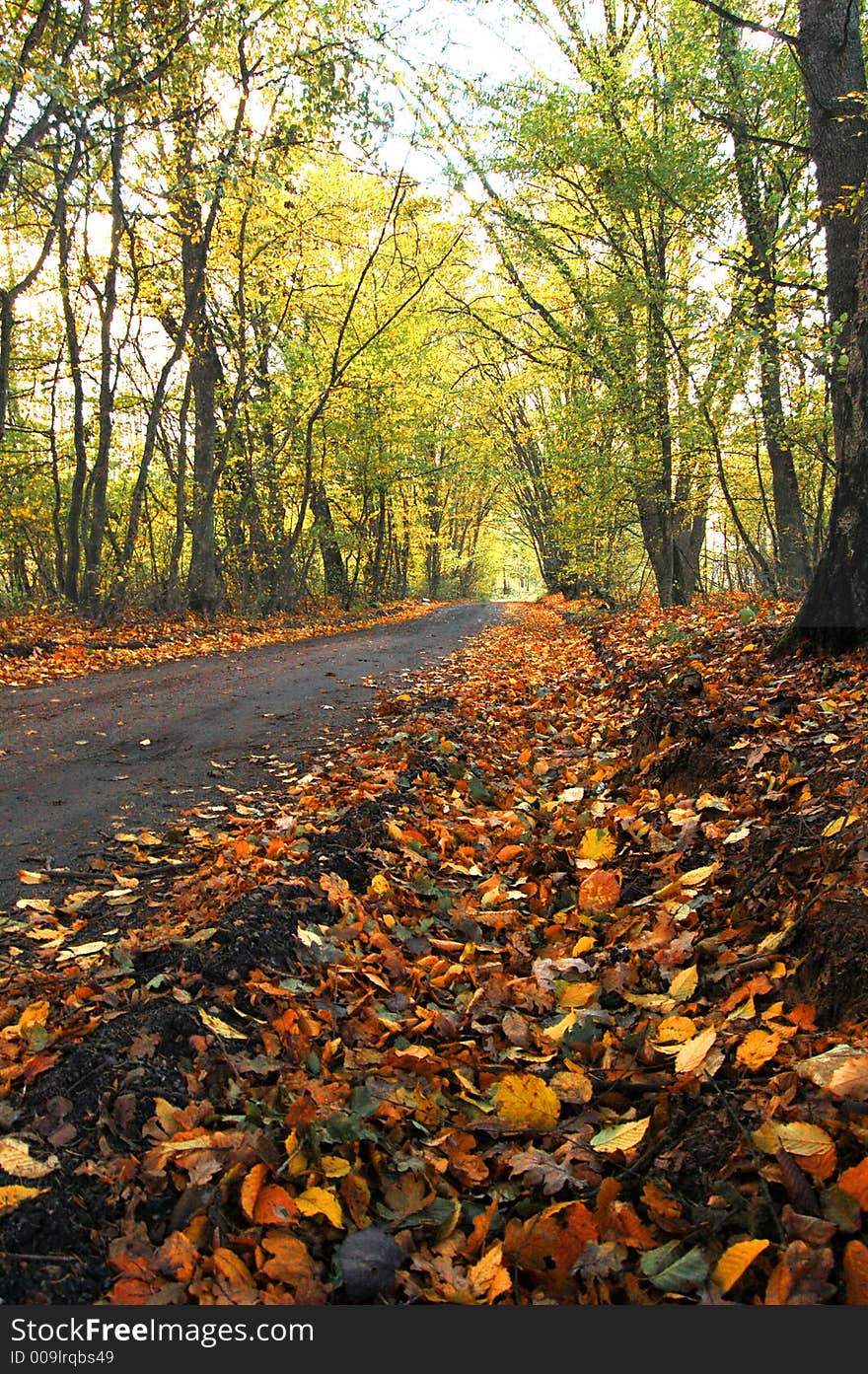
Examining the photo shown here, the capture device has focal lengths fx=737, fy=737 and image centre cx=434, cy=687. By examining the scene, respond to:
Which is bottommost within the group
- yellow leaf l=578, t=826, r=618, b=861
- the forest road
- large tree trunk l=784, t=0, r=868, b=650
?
yellow leaf l=578, t=826, r=618, b=861

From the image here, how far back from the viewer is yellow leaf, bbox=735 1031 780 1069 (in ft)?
6.48

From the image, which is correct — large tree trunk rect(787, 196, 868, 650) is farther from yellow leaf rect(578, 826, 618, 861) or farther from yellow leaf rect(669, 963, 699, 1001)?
yellow leaf rect(669, 963, 699, 1001)

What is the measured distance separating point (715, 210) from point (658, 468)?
132 inches

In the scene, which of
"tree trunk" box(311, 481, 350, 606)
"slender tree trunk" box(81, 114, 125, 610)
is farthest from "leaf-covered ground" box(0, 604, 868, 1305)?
"tree trunk" box(311, 481, 350, 606)

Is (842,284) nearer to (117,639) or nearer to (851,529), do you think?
(851,529)

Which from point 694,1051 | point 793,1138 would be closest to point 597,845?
point 694,1051

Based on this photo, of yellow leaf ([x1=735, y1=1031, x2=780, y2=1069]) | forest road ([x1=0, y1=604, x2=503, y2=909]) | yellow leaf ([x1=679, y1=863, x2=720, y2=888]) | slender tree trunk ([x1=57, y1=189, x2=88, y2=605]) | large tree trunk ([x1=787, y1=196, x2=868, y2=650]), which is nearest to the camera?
yellow leaf ([x1=735, y1=1031, x2=780, y2=1069])

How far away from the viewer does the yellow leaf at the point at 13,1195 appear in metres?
1.65

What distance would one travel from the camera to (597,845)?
364cm

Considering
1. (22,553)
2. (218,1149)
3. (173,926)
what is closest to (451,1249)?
(218,1149)

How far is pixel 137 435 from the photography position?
69.6 feet

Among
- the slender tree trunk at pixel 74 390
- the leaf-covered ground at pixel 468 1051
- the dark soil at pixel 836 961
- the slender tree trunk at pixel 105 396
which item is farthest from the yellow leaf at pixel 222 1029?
the slender tree trunk at pixel 74 390

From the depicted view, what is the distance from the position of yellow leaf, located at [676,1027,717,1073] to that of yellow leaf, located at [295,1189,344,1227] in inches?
38.2

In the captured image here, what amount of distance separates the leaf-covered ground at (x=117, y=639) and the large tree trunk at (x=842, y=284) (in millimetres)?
8329
